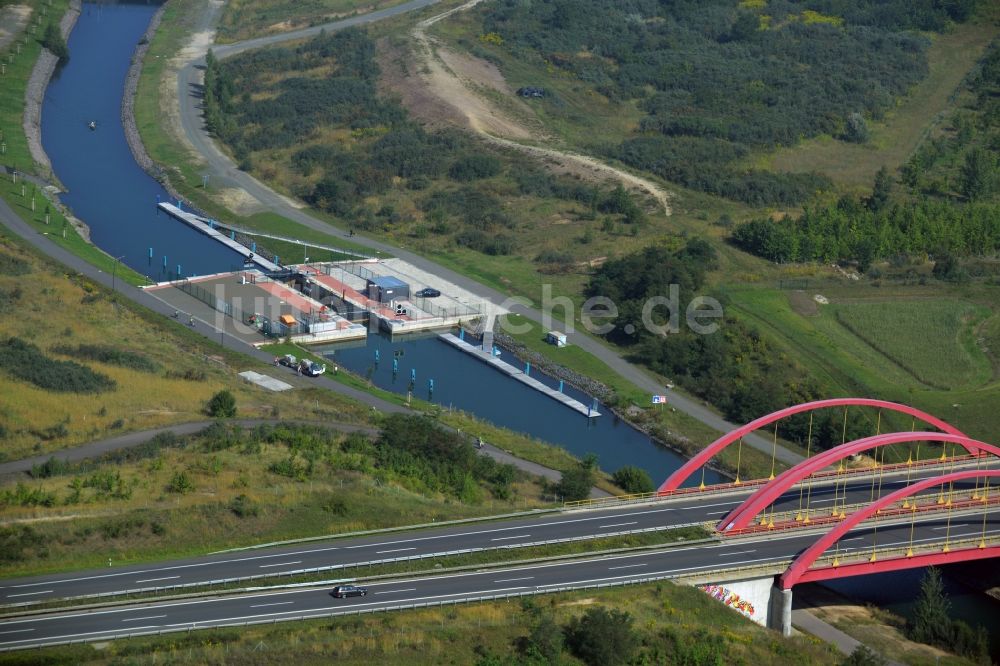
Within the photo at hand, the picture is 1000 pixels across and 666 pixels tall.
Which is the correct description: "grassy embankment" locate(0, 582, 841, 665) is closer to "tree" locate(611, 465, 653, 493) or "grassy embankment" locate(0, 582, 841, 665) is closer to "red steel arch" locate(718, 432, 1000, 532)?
"red steel arch" locate(718, 432, 1000, 532)

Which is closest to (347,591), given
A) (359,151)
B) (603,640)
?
(603,640)

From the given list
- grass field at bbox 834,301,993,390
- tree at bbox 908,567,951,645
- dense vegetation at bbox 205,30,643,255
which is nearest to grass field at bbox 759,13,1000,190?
dense vegetation at bbox 205,30,643,255

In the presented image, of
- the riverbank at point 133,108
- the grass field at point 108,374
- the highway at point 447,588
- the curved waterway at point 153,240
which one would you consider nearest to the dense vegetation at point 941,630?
the highway at point 447,588

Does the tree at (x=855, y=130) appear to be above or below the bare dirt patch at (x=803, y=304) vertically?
above

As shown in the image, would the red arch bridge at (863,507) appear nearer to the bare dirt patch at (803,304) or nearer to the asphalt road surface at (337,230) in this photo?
the asphalt road surface at (337,230)

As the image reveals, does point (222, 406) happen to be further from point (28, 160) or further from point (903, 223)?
point (28, 160)
